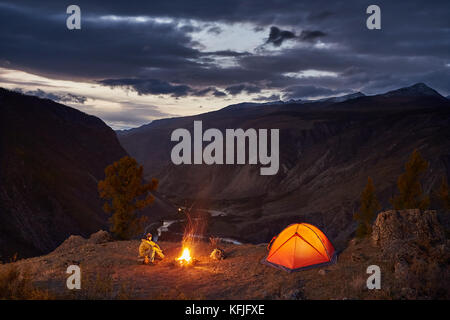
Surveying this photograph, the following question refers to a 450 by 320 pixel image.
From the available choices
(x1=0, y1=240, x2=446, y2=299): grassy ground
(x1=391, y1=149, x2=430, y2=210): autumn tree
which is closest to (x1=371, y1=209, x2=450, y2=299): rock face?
(x1=0, y1=240, x2=446, y2=299): grassy ground

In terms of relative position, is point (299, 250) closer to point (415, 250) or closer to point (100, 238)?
point (415, 250)

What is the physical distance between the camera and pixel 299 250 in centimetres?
1455

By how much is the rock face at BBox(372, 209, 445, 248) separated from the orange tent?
7.42 ft

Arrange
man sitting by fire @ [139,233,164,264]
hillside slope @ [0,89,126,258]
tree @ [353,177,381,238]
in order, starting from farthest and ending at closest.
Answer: hillside slope @ [0,89,126,258] → tree @ [353,177,381,238] → man sitting by fire @ [139,233,164,264]

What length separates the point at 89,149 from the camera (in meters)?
85.5

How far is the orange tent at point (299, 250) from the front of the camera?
46.8ft

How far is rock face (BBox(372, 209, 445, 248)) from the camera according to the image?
14.1 meters

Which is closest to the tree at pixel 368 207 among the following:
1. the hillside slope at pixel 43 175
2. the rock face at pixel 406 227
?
the rock face at pixel 406 227

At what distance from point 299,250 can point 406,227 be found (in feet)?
15.4

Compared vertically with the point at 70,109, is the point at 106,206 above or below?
below

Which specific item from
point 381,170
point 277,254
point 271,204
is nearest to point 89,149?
point 271,204

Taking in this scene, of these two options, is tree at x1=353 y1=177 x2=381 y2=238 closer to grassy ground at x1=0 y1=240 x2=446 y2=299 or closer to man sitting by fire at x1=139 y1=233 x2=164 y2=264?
grassy ground at x1=0 y1=240 x2=446 y2=299
